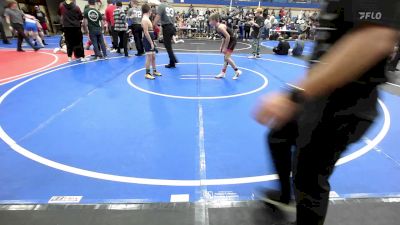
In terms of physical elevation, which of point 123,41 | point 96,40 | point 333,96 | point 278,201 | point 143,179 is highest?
point 333,96

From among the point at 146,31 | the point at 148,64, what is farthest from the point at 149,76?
the point at 146,31

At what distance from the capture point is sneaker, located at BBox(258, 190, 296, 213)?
2020 mm

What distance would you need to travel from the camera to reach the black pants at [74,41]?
930cm

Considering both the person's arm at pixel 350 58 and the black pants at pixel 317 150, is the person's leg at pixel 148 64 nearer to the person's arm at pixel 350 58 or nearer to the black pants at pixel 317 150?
the black pants at pixel 317 150

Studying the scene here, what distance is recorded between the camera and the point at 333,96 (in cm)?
130

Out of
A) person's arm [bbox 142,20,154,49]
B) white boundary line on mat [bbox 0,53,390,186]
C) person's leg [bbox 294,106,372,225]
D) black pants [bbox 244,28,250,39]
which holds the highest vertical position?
person's arm [bbox 142,20,154,49]

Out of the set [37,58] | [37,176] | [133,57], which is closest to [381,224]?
[37,176]

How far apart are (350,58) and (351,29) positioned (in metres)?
0.15

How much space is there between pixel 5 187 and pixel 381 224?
3.66m

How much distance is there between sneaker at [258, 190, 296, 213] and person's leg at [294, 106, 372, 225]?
1.39ft

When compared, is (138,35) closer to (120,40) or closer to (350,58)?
(120,40)

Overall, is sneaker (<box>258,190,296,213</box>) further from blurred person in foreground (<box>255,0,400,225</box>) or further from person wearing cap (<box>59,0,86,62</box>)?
person wearing cap (<box>59,0,86,62</box>)

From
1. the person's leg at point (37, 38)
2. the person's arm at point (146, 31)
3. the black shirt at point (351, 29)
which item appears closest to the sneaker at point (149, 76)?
the person's arm at point (146, 31)

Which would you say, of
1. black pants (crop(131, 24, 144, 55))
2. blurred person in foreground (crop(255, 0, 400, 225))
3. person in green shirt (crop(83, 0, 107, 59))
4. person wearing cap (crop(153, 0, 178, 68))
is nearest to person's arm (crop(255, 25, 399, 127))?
blurred person in foreground (crop(255, 0, 400, 225))
